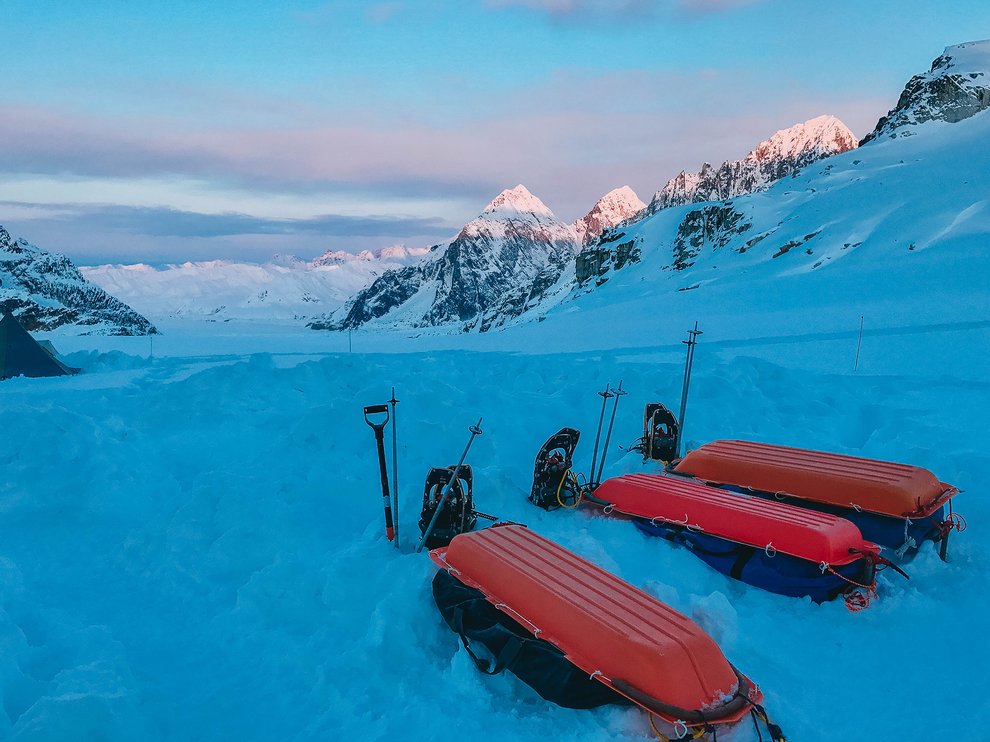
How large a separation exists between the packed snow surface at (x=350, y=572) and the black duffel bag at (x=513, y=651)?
14 centimetres

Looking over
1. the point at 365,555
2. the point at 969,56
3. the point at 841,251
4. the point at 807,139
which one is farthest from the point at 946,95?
the point at 807,139

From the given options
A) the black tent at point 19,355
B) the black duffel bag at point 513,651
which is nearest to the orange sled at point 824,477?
the black duffel bag at point 513,651

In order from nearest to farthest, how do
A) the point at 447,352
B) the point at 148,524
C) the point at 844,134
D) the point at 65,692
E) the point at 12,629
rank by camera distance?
1. the point at 65,692
2. the point at 12,629
3. the point at 148,524
4. the point at 447,352
5. the point at 844,134

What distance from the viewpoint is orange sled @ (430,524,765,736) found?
386 centimetres

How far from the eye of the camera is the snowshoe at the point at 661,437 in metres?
9.93

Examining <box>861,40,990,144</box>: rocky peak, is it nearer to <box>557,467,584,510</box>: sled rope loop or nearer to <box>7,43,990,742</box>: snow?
<box>7,43,990,742</box>: snow

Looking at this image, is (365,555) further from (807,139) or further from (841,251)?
(807,139)

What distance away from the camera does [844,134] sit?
172250mm

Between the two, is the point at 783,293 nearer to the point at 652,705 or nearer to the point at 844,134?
the point at 652,705

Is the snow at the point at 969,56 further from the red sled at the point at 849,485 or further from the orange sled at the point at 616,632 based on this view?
the orange sled at the point at 616,632

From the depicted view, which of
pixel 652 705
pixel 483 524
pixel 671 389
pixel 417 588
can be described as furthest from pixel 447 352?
pixel 652 705

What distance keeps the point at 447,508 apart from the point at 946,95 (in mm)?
87300

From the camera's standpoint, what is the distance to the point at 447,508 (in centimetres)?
684

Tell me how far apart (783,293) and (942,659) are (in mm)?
26565
